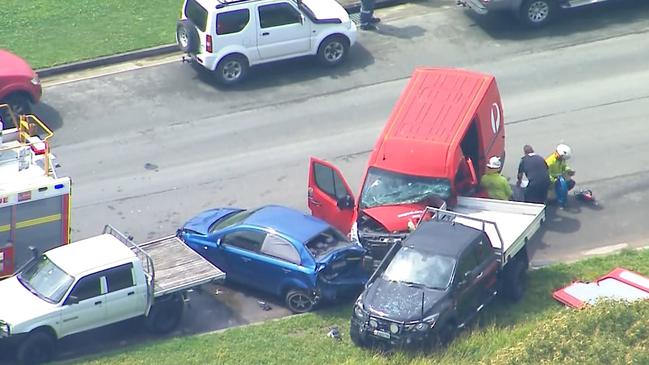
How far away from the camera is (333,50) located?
27.6 metres

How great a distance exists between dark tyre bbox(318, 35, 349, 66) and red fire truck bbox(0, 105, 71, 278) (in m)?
8.83

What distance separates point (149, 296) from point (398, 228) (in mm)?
4047

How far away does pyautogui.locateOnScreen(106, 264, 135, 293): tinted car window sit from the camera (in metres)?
18.3

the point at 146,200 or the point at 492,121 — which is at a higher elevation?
the point at 492,121

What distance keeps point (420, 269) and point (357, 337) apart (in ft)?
4.49

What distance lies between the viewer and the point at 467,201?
67.6 feet

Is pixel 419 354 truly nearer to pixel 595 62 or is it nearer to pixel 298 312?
pixel 298 312

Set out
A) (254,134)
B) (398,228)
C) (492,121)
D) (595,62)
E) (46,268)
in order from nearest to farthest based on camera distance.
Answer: (46,268) < (398,228) < (492,121) < (254,134) < (595,62)

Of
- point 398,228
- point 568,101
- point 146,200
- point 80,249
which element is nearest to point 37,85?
Result: point 146,200

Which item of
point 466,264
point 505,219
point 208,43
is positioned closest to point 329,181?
point 505,219

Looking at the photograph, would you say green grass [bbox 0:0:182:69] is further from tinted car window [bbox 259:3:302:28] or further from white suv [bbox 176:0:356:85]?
tinted car window [bbox 259:3:302:28]

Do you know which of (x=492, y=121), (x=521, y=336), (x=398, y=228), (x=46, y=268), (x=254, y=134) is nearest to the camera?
(x=521, y=336)

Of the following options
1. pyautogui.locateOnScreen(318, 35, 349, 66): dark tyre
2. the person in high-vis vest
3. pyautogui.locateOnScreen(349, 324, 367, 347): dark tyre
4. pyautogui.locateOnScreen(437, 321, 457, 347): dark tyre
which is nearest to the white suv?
pyautogui.locateOnScreen(318, 35, 349, 66): dark tyre

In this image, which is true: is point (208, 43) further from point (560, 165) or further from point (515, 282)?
point (515, 282)
